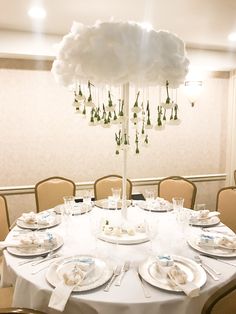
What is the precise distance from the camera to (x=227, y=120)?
4781 mm

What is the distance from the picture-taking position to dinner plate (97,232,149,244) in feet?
6.70

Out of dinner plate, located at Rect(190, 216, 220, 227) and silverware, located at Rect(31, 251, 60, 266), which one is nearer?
silverware, located at Rect(31, 251, 60, 266)

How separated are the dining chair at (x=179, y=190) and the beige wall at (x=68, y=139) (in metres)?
0.97

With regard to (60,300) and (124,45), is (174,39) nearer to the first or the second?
(124,45)

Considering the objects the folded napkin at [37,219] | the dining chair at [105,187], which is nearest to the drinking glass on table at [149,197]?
the dining chair at [105,187]

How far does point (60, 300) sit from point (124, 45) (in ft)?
4.88

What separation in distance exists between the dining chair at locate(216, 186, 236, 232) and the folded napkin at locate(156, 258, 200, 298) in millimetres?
1411

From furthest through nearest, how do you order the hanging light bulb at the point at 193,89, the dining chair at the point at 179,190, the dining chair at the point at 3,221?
1. the hanging light bulb at the point at 193,89
2. the dining chair at the point at 179,190
3. the dining chair at the point at 3,221

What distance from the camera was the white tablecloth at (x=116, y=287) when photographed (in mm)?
1438

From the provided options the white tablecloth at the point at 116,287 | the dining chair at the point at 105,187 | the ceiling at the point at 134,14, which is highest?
the ceiling at the point at 134,14

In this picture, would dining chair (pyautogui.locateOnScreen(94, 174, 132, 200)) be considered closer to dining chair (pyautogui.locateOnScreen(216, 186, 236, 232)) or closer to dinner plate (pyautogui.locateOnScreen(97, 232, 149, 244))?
dining chair (pyautogui.locateOnScreen(216, 186, 236, 232))

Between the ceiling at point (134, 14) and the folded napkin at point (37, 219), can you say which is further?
the ceiling at point (134, 14)

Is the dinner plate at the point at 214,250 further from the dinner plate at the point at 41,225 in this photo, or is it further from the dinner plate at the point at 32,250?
the dinner plate at the point at 41,225

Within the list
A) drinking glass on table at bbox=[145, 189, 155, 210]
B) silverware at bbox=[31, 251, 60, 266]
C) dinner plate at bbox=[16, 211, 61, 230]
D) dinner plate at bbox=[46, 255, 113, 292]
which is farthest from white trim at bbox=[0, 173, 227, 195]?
dinner plate at bbox=[46, 255, 113, 292]
